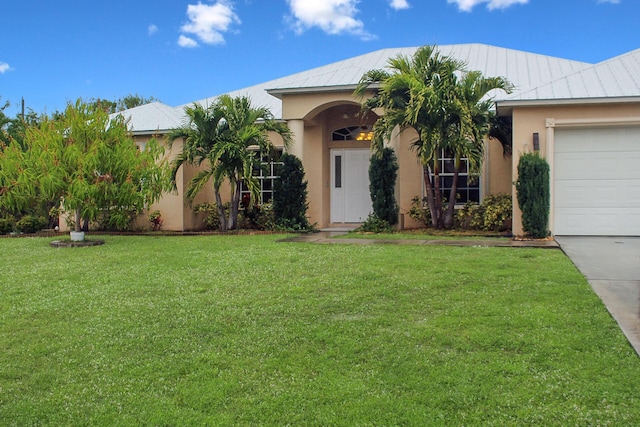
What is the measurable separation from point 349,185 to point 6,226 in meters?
9.94

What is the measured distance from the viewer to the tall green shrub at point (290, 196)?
13898mm

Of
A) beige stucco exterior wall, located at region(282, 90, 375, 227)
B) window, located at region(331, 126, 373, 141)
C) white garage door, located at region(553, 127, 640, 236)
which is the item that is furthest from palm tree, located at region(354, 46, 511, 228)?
window, located at region(331, 126, 373, 141)

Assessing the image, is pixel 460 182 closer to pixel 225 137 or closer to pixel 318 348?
pixel 225 137

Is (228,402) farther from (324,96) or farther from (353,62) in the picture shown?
(353,62)

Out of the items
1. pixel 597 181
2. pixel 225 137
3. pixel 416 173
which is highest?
pixel 225 137

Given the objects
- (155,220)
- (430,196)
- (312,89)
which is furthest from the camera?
(155,220)

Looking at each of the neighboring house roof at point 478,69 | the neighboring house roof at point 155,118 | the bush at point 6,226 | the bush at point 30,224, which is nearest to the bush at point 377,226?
the neighboring house roof at point 478,69

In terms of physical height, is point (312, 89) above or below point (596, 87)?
above

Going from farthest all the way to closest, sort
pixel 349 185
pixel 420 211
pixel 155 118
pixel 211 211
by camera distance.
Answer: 1. pixel 155 118
2. pixel 349 185
3. pixel 211 211
4. pixel 420 211

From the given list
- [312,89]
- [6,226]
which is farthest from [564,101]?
[6,226]

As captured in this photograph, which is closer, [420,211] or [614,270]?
[614,270]

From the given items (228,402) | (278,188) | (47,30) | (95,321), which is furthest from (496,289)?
(47,30)

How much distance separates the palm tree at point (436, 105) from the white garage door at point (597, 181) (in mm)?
1769

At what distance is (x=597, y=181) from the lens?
458 inches
